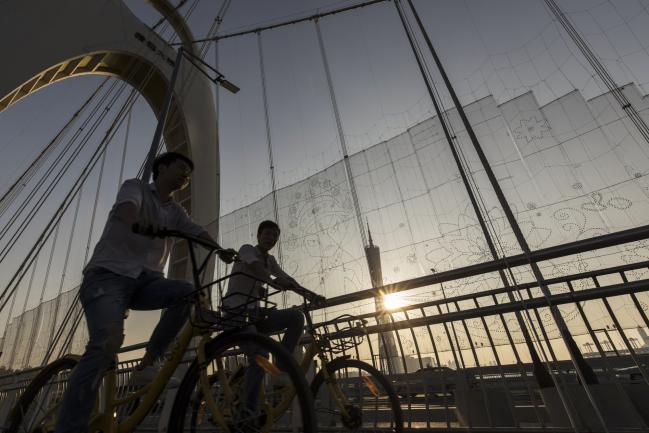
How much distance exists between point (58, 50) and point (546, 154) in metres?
11.6

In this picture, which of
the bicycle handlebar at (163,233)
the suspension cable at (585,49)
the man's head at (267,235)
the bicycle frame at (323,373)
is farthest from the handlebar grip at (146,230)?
the suspension cable at (585,49)

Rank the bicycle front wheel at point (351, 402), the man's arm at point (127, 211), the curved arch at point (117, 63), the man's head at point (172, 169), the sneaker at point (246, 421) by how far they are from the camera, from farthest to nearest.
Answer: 1. the curved arch at point (117, 63)
2. the bicycle front wheel at point (351, 402)
3. the man's head at point (172, 169)
4. the man's arm at point (127, 211)
5. the sneaker at point (246, 421)

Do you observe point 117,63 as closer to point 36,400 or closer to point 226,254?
point 36,400

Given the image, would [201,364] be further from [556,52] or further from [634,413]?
[556,52]

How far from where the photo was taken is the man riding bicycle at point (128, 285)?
1326mm

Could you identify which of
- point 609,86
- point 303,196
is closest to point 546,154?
point 609,86

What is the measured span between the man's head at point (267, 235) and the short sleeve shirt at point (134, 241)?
71 cm

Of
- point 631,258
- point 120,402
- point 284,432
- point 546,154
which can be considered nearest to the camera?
point 120,402

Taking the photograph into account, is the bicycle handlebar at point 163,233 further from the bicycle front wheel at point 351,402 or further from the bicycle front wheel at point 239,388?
the bicycle front wheel at point 351,402

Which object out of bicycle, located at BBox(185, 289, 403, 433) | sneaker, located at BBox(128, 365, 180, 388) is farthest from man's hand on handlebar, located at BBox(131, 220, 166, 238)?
bicycle, located at BBox(185, 289, 403, 433)

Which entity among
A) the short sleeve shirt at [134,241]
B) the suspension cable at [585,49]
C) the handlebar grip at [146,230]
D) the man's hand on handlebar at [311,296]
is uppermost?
the suspension cable at [585,49]

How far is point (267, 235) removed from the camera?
2.40 meters

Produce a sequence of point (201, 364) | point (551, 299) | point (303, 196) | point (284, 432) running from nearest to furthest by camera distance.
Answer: point (201, 364), point (551, 299), point (284, 432), point (303, 196)

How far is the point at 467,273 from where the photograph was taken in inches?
80.5
